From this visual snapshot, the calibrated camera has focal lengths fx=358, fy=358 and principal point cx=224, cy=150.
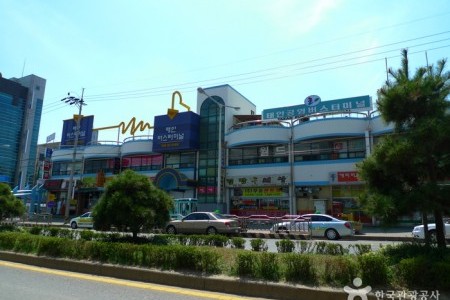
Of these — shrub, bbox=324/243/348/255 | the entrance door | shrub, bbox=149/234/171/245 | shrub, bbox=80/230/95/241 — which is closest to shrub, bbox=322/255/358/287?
shrub, bbox=324/243/348/255

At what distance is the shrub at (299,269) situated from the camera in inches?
264

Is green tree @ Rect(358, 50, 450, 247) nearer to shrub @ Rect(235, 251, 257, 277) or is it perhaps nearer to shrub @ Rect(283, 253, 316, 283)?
shrub @ Rect(283, 253, 316, 283)

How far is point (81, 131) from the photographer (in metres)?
51.7

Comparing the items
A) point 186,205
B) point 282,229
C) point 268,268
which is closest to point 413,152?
point 268,268

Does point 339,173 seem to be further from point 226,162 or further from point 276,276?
point 276,276

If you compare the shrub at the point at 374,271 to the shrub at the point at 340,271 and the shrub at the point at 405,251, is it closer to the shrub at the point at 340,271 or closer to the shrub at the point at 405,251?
the shrub at the point at 340,271

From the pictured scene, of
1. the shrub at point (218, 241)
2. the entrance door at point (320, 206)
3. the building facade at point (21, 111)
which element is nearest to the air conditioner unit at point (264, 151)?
the entrance door at point (320, 206)

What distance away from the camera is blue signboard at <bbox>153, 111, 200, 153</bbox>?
38375 mm

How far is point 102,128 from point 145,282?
143ft

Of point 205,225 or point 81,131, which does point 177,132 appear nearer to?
point 205,225

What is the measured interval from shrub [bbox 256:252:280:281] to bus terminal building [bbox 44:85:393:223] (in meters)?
20.6

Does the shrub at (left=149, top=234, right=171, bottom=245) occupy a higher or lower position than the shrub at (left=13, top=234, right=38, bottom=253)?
Result: higher

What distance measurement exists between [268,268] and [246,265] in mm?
482

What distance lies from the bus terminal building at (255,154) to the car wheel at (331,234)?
803cm
